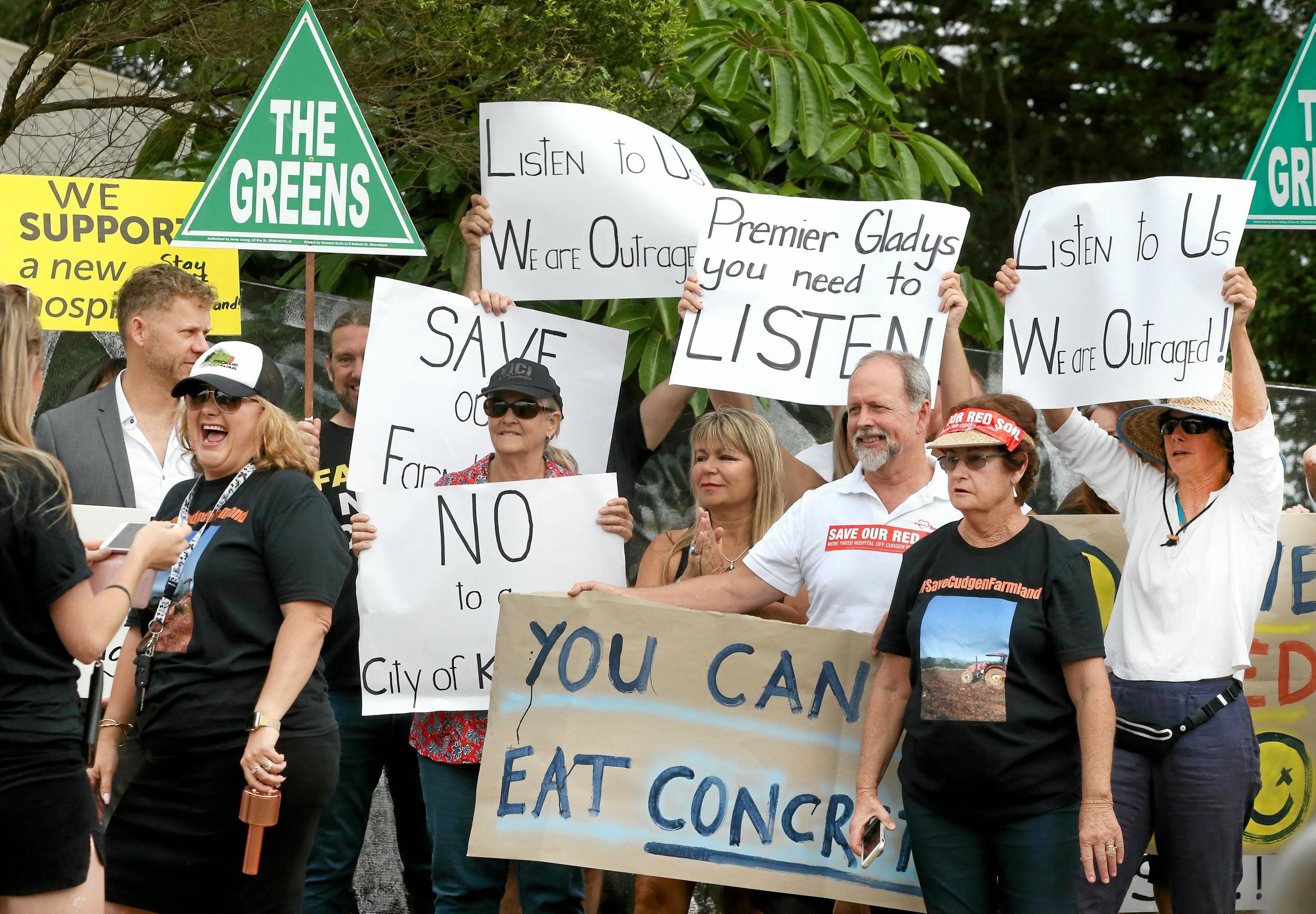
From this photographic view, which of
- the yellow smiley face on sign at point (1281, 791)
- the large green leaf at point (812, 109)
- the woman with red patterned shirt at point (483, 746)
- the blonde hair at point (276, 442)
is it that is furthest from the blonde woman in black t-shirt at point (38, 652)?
the yellow smiley face on sign at point (1281, 791)

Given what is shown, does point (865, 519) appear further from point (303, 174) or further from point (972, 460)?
point (303, 174)

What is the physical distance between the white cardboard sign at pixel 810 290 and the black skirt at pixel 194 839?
2.07 m

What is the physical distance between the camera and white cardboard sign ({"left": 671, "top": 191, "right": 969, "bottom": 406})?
5.26 meters

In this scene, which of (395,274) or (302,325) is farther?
(395,274)

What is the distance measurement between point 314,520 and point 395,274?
2.83 meters

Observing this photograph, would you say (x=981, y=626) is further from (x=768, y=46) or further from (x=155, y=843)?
(x=768, y=46)

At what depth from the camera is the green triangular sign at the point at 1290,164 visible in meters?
5.44

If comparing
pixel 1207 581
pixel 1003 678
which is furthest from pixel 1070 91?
pixel 1003 678

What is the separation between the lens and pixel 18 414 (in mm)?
3443

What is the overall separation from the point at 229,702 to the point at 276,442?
0.70 meters

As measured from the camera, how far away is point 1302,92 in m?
5.54

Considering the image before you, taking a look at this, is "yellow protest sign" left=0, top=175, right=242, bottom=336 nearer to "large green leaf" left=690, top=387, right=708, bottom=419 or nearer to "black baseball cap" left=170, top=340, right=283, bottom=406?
"black baseball cap" left=170, top=340, right=283, bottom=406

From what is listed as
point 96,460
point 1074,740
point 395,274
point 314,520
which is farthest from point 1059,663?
point 395,274

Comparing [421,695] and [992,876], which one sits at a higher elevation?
[421,695]
